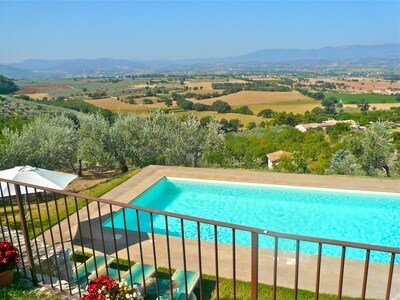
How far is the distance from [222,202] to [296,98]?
6310 cm

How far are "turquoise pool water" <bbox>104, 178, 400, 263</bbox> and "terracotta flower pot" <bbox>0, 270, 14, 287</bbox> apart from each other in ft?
17.8

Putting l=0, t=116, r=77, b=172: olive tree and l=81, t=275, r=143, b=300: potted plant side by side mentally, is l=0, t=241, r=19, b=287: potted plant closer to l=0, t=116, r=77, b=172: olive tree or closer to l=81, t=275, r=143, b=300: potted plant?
l=81, t=275, r=143, b=300: potted plant

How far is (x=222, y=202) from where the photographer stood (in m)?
12.2

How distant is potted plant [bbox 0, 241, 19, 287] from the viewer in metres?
4.23

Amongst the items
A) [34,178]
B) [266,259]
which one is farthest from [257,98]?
[34,178]

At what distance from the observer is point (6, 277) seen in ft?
14.1

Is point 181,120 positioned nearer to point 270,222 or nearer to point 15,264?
point 270,222

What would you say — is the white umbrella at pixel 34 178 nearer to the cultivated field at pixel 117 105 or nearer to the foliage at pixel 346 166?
the foliage at pixel 346 166

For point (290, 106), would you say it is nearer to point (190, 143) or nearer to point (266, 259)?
point (190, 143)

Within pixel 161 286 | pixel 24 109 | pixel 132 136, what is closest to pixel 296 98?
pixel 24 109

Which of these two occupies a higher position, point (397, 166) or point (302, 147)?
point (397, 166)

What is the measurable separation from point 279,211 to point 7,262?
29.3ft

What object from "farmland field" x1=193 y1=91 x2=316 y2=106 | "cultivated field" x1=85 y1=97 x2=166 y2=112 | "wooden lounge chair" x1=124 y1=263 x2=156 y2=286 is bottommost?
"farmland field" x1=193 y1=91 x2=316 y2=106

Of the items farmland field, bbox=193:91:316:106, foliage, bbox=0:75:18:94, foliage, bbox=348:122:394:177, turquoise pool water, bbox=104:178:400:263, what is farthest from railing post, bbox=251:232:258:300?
farmland field, bbox=193:91:316:106
